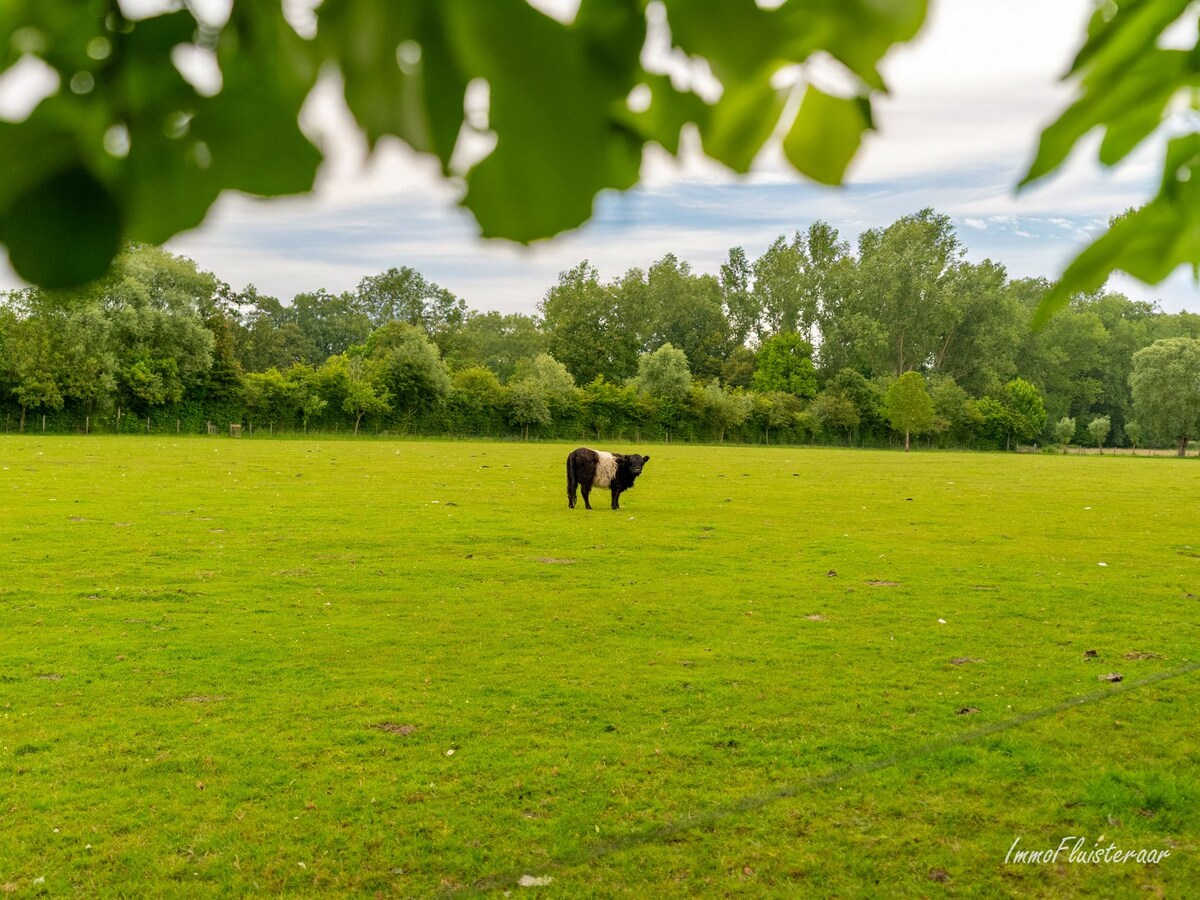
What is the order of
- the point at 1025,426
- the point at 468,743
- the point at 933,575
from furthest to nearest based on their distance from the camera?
the point at 1025,426 < the point at 933,575 < the point at 468,743

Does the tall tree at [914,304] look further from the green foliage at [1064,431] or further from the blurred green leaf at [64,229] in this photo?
the blurred green leaf at [64,229]

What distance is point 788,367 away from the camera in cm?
7300

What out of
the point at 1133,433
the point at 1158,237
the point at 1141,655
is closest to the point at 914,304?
the point at 1133,433

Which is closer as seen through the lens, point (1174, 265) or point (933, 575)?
point (1174, 265)

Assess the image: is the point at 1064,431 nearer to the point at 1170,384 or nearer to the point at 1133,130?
the point at 1170,384

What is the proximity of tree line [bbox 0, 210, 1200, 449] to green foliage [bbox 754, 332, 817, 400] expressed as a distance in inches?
7.1

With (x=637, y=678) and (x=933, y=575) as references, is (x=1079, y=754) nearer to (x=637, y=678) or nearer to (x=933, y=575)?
(x=637, y=678)

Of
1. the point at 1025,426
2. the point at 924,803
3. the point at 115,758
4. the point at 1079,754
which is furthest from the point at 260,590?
the point at 1025,426

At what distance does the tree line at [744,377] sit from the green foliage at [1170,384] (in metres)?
0.11

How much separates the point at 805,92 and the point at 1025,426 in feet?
254

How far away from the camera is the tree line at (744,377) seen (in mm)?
45812

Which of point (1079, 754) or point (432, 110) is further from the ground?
point (432, 110)

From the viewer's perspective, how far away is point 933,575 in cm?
1048

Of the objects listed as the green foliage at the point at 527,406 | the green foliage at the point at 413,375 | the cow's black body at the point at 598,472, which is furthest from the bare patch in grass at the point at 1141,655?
the green foliage at the point at 527,406
